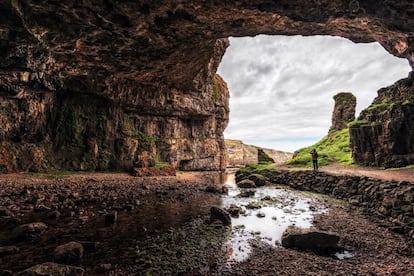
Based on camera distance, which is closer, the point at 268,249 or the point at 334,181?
the point at 268,249

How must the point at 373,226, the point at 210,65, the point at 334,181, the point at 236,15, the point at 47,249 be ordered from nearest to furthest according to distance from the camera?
the point at 47,249
the point at 373,226
the point at 236,15
the point at 334,181
the point at 210,65

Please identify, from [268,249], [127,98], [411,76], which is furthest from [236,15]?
[127,98]

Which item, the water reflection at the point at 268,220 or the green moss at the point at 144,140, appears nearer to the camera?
the water reflection at the point at 268,220

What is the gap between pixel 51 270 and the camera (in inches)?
190

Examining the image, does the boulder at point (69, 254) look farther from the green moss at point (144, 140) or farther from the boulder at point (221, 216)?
the green moss at point (144, 140)

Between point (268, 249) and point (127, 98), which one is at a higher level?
point (127, 98)

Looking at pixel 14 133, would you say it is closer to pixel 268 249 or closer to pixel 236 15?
pixel 236 15

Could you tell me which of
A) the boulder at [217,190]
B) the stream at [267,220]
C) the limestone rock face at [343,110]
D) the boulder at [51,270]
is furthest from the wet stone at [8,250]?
the limestone rock face at [343,110]

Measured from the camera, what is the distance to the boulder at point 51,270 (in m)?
4.65

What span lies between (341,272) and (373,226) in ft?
17.4

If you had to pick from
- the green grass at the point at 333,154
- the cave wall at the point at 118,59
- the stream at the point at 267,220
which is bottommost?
the stream at the point at 267,220

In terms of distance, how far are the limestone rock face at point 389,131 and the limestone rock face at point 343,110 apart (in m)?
20.2

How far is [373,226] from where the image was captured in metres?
9.79

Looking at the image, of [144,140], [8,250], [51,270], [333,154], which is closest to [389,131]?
[333,154]
